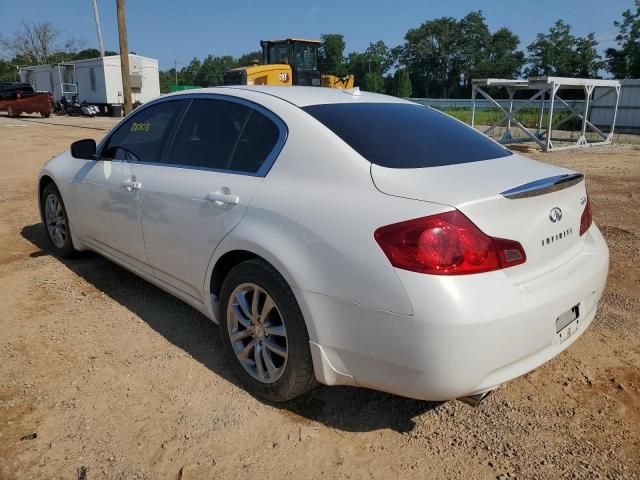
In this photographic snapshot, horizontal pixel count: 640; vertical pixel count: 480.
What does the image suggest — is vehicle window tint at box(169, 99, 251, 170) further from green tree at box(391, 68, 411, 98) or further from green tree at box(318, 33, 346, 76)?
green tree at box(318, 33, 346, 76)

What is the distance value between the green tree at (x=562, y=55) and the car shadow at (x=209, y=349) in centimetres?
7061

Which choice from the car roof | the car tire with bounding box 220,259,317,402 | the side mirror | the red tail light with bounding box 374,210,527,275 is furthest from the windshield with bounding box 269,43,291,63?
the red tail light with bounding box 374,210,527,275

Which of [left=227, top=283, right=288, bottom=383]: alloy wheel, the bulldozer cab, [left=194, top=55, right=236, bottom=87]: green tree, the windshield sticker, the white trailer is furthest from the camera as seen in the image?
[left=194, top=55, right=236, bottom=87]: green tree

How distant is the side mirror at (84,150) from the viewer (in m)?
4.17

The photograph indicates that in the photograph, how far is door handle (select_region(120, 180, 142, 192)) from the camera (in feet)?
11.5

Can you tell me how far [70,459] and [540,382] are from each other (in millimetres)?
2451

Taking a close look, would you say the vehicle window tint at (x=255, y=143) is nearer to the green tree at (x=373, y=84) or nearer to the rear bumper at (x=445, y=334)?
the rear bumper at (x=445, y=334)

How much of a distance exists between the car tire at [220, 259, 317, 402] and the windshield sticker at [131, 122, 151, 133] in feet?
5.10

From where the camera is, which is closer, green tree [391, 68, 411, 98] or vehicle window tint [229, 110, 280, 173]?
vehicle window tint [229, 110, 280, 173]

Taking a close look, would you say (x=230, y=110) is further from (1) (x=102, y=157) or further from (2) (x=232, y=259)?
(1) (x=102, y=157)

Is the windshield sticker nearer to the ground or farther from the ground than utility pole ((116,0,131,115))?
nearer to the ground

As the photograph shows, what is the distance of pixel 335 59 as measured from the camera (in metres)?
101

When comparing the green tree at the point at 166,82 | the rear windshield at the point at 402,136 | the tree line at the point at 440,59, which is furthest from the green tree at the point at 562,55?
the rear windshield at the point at 402,136

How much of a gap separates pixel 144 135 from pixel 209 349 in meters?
1.62
